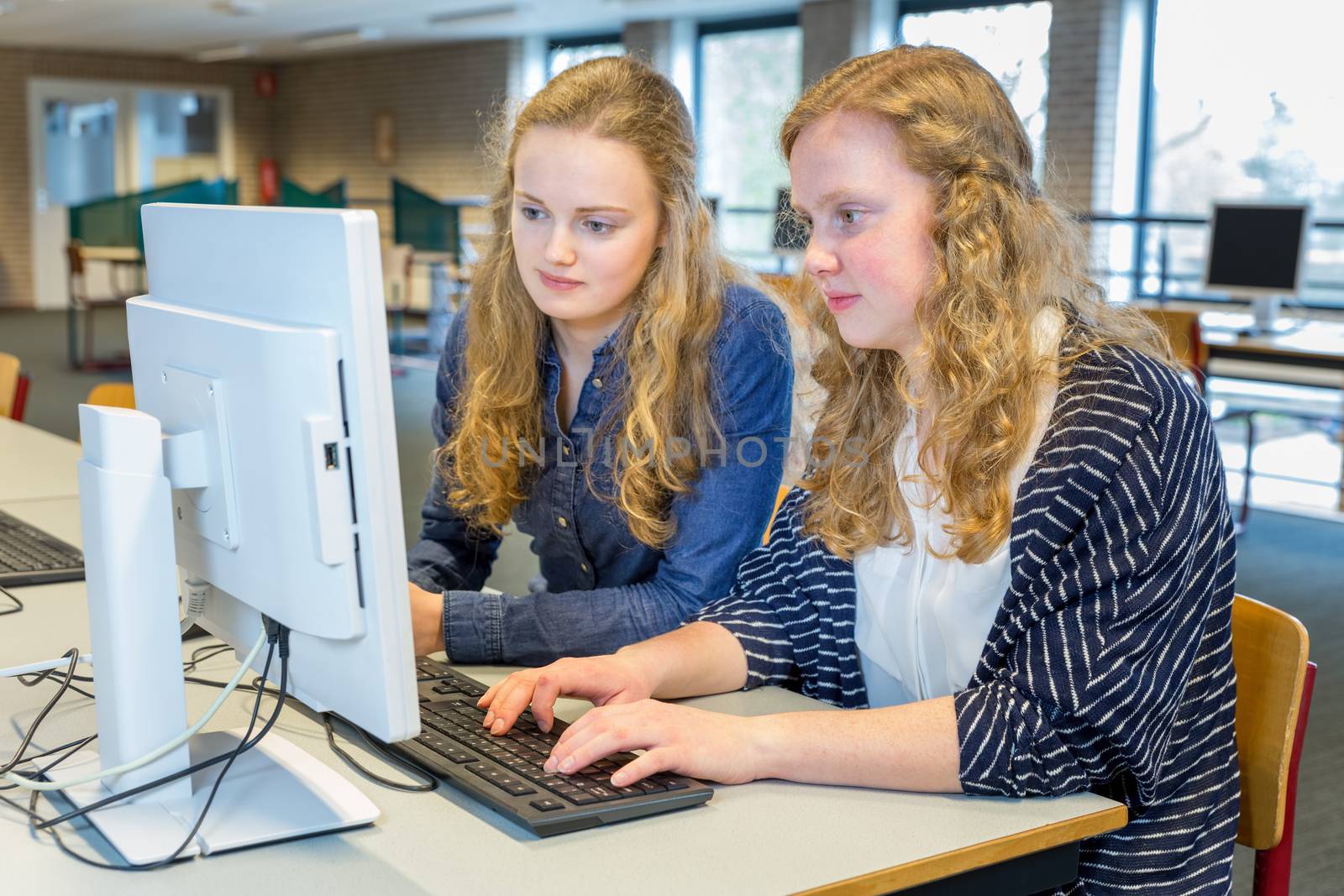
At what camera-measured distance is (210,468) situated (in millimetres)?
942

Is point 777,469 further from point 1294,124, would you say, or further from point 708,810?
point 1294,124

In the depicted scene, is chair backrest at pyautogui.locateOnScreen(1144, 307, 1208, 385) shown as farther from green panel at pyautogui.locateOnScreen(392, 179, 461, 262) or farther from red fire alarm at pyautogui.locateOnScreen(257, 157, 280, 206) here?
red fire alarm at pyautogui.locateOnScreen(257, 157, 280, 206)

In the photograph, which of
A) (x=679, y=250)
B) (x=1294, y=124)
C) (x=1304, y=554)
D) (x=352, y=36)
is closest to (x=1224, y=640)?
(x=679, y=250)

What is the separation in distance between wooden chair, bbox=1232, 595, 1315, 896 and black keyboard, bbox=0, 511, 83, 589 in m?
1.38

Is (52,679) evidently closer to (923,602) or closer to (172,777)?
(172,777)

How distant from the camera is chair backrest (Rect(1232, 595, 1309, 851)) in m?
1.23

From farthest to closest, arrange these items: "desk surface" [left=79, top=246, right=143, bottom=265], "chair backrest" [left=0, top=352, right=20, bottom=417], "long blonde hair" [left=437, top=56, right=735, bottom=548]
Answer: "desk surface" [left=79, top=246, right=143, bottom=265] → "chair backrest" [left=0, top=352, right=20, bottom=417] → "long blonde hair" [left=437, top=56, right=735, bottom=548]

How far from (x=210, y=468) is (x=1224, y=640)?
880 millimetres

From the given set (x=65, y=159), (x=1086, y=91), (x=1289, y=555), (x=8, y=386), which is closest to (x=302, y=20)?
(x=65, y=159)

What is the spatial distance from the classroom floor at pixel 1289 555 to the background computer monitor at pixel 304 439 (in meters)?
0.24

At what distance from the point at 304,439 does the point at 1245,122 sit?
7.84 metres

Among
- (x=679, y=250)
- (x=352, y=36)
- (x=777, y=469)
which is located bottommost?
(x=777, y=469)

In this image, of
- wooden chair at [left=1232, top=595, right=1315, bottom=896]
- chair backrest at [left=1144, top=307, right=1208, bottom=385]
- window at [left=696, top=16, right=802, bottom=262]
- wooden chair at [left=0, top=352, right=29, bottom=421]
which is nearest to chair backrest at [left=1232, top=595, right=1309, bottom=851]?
wooden chair at [left=1232, top=595, right=1315, bottom=896]

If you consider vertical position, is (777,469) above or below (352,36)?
below
